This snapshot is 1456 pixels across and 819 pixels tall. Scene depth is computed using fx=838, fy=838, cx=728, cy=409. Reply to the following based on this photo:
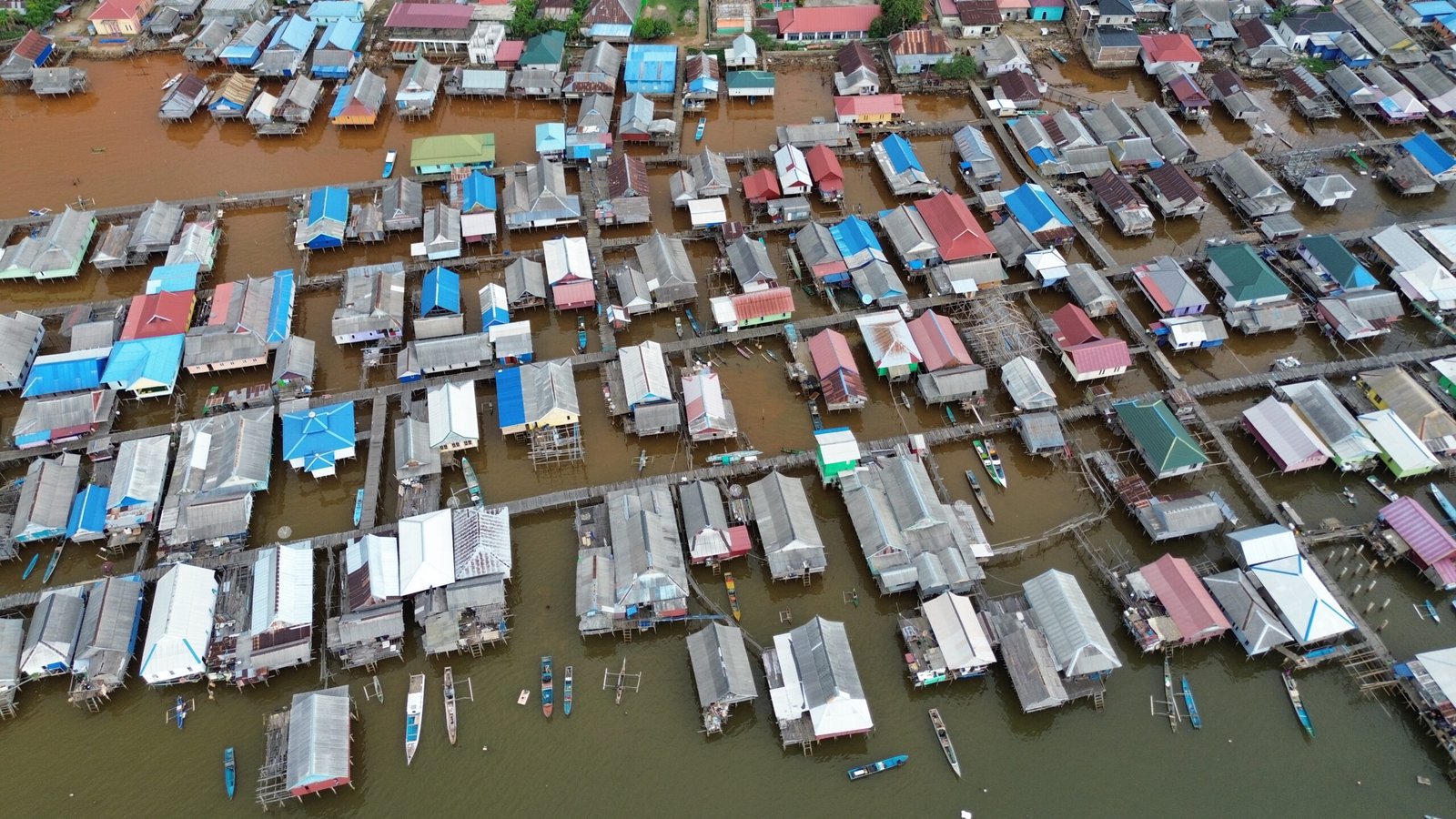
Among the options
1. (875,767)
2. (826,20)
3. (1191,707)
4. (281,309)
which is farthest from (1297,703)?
(826,20)

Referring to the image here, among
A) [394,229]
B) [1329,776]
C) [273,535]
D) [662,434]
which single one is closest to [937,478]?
[662,434]

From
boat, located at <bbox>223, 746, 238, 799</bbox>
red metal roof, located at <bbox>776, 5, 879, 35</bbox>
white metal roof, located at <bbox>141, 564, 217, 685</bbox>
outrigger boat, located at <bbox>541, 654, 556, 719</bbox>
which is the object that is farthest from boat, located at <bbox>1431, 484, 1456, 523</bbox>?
white metal roof, located at <bbox>141, 564, 217, 685</bbox>

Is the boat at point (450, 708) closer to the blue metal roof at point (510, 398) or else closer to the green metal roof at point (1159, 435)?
the blue metal roof at point (510, 398)

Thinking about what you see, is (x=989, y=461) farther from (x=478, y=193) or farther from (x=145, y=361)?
(x=145, y=361)

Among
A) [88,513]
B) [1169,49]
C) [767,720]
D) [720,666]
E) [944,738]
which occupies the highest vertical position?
[1169,49]

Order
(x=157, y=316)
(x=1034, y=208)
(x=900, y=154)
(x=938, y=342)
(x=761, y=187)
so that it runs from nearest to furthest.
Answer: (x=938, y=342) < (x=157, y=316) < (x=1034, y=208) < (x=761, y=187) < (x=900, y=154)

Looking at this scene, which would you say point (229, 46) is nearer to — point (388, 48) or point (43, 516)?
point (388, 48)
